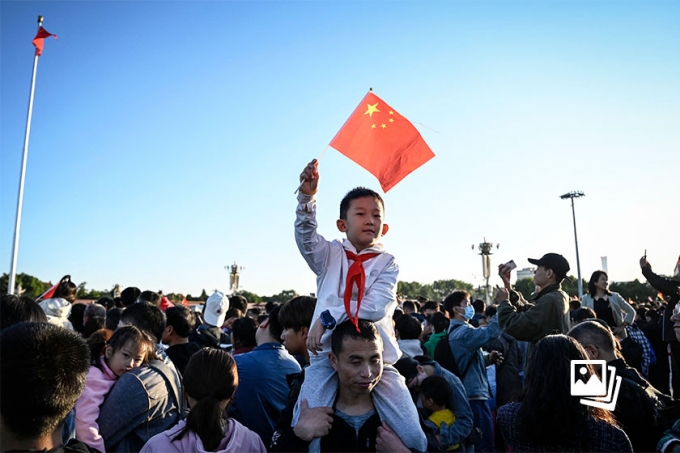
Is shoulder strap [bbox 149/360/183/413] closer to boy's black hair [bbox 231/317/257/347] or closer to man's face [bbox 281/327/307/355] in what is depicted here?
man's face [bbox 281/327/307/355]

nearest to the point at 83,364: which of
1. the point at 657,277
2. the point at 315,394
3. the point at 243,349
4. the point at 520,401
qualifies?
the point at 315,394

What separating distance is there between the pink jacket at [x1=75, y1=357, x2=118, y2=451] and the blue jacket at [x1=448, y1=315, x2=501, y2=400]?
12.9 feet

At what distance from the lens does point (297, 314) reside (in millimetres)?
4355

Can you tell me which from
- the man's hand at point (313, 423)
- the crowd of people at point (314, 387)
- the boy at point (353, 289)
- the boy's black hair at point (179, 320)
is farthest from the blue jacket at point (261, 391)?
the man's hand at point (313, 423)

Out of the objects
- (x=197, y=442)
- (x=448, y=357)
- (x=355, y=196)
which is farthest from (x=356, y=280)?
(x=448, y=357)

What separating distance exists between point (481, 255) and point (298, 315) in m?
49.0

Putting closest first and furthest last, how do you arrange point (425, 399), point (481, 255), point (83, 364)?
1. point (83, 364)
2. point (425, 399)
3. point (481, 255)

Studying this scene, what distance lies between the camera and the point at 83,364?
2.06 meters

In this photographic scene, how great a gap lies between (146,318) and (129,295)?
4.00m

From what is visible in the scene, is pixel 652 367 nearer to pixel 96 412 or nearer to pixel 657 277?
pixel 657 277

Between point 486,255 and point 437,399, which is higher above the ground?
point 486,255

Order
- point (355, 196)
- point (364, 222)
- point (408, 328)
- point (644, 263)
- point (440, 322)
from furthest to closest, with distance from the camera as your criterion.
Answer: point (644, 263)
point (440, 322)
point (408, 328)
point (355, 196)
point (364, 222)

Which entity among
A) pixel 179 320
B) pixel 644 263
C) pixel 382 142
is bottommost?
pixel 179 320

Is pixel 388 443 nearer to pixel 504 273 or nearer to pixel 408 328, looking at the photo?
pixel 408 328
